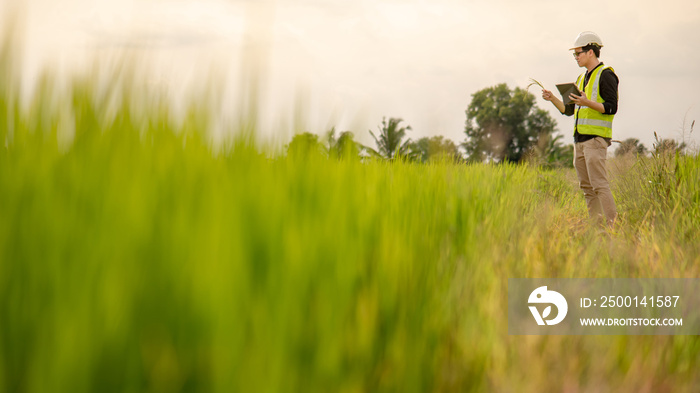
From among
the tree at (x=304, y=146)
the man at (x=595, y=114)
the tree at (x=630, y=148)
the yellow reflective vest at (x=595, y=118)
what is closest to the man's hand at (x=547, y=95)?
the man at (x=595, y=114)

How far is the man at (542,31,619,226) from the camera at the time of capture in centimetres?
520

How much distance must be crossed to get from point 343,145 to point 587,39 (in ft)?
15.5

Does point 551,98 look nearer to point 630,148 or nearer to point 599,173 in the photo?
point 599,173

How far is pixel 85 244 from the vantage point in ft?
2.95

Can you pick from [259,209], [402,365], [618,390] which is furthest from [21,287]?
[618,390]

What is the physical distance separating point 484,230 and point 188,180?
98.4 inches

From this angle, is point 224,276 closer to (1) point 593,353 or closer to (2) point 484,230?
(1) point 593,353

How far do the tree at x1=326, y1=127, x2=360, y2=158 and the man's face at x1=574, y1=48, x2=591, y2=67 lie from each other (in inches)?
181

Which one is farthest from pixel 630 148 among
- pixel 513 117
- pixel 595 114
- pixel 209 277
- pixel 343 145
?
pixel 513 117

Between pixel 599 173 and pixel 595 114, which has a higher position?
pixel 595 114

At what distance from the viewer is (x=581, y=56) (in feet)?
18.1

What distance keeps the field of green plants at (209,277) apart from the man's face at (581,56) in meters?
4.60

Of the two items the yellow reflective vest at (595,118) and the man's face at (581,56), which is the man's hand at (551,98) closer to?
the yellow reflective vest at (595,118)

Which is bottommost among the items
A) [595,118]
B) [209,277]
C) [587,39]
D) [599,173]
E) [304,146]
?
[209,277]
